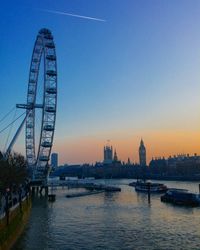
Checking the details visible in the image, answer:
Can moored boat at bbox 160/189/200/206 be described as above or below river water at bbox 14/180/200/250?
above

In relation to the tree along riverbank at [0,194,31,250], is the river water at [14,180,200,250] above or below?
below

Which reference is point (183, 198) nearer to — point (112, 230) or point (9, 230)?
point (112, 230)

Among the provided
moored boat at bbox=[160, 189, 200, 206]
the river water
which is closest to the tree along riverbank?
the river water

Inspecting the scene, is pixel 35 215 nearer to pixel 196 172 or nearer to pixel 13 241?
pixel 13 241

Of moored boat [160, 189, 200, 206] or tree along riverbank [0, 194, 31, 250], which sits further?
moored boat [160, 189, 200, 206]

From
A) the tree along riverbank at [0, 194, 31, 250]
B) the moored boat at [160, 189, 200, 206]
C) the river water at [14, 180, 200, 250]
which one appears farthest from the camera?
the moored boat at [160, 189, 200, 206]

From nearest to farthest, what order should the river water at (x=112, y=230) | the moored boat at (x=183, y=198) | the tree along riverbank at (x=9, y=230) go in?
the tree along riverbank at (x=9, y=230) < the river water at (x=112, y=230) < the moored boat at (x=183, y=198)

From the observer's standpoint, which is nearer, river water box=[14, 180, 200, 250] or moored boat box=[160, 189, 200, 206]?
river water box=[14, 180, 200, 250]

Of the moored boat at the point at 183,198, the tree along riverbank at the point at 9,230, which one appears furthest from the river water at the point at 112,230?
the moored boat at the point at 183,198

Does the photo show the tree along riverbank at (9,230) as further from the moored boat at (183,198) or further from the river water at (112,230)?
the moored boat at (183,198)

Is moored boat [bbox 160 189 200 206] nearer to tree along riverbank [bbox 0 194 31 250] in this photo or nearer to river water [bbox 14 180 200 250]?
river water [bbox 14 180 200 250]

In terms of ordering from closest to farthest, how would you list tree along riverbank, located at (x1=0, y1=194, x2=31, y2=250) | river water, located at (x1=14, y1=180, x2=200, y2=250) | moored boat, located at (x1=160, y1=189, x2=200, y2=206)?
tree along riverbank, located at (x1=0, y1=194, x2=31, y2=250), river water, located at (x1=14, y1=180, x2=200, y2=250), moored boat, located at (x1=160, y1=189, x2=200, y2=206)

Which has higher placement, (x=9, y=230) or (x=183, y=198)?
(x=183, y=198)

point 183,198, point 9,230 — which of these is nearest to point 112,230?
point 9,230
